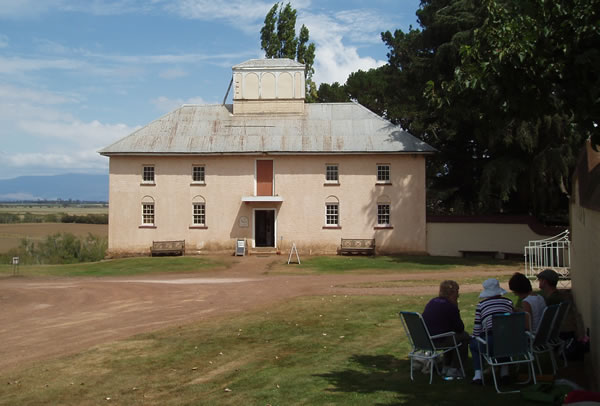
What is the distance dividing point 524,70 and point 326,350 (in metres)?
6.00

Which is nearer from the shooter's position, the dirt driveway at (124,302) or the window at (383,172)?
the dirt driveway at (124,302)

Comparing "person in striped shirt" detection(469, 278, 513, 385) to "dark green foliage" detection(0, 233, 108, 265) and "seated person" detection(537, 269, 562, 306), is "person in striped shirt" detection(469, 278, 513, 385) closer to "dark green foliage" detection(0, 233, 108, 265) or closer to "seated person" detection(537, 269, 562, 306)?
"seated person" detection(537, 269, 562, 306)

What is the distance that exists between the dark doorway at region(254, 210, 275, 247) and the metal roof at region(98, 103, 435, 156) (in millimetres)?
3617

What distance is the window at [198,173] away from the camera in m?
35.5

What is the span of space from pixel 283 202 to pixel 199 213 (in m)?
4.72

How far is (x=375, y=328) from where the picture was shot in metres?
12.5

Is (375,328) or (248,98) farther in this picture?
(248,98)

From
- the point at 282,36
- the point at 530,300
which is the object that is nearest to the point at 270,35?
the point at 282,36

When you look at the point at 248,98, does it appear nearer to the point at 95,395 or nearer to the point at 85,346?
the point at 85,346

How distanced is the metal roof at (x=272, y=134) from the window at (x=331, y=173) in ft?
2.98

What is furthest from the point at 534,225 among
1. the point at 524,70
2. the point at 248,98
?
the point at 524,70

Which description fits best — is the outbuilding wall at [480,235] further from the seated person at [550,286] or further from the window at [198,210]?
the seated person at [550,286]

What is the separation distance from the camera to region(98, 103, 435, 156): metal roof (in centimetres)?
3488

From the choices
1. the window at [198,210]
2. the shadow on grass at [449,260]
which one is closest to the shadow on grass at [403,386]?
the shadow on grass at [449,260]
